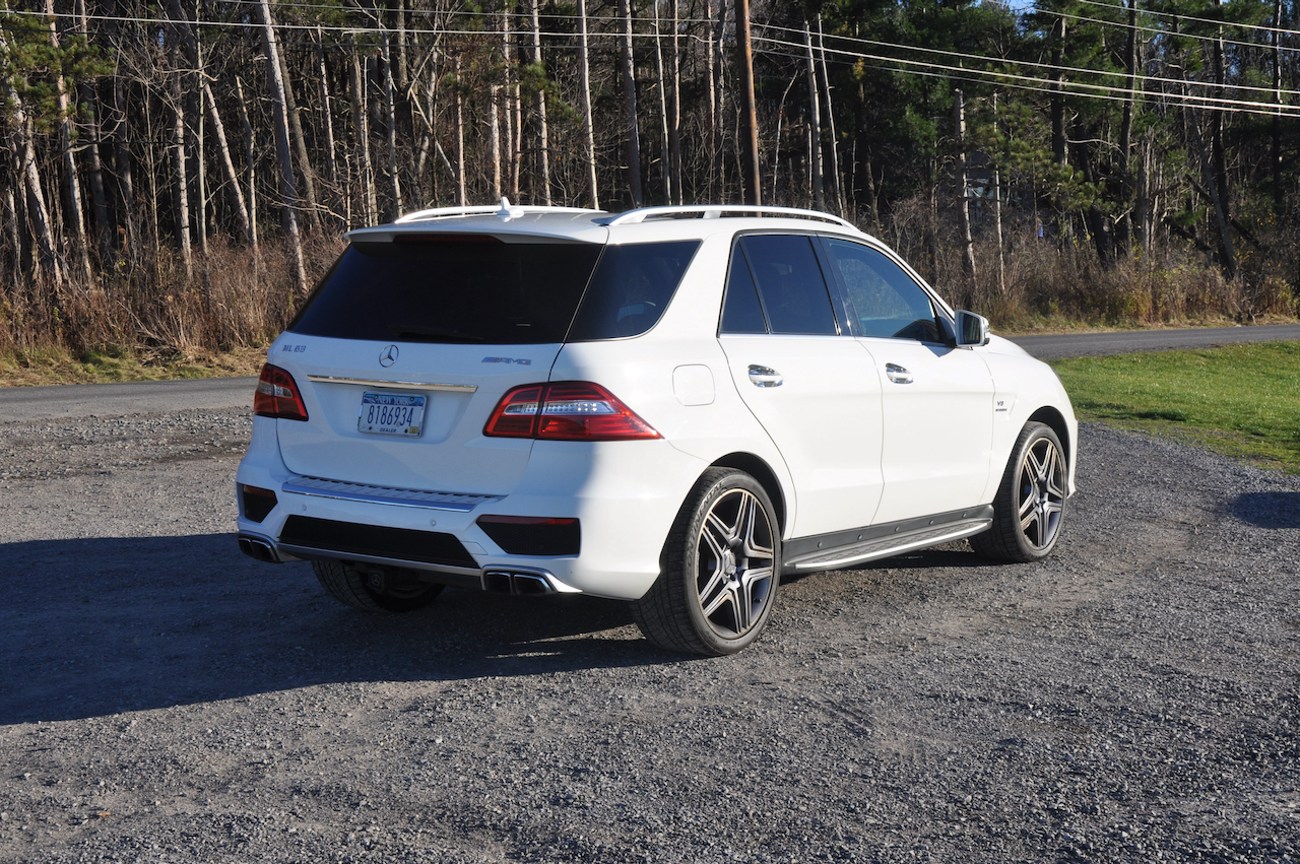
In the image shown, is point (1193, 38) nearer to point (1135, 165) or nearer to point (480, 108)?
point (1135, 165)

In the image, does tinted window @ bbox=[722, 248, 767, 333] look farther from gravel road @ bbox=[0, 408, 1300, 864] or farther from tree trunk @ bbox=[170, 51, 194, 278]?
tree trunk @ bbox=[170, 51, 194, 278]

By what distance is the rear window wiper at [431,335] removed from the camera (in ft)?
16.7

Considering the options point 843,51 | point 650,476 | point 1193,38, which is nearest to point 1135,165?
point 1193,38

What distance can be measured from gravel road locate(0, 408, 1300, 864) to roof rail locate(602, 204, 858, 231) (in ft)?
5.91

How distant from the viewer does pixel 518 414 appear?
492 centimetres

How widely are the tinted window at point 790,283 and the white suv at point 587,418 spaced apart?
0.4 inches

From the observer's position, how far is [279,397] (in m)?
5.50

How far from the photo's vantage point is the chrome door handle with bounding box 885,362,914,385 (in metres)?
6.38

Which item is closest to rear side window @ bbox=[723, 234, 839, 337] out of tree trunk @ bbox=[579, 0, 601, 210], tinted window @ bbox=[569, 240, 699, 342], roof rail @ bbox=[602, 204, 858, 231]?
roof rail @ bbox=[602, 204, 858, 231]

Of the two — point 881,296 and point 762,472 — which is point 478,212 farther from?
point 881,296

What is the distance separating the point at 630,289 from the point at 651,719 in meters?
1.68

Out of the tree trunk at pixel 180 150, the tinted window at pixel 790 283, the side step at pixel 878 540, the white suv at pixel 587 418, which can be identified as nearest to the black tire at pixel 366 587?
the white suv at pixel 587 418

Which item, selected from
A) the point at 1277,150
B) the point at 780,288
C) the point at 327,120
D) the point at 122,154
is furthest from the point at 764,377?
the point at 1277,150

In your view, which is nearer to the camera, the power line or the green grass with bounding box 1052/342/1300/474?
the green grass with bounding box 1052/342/1300/474
